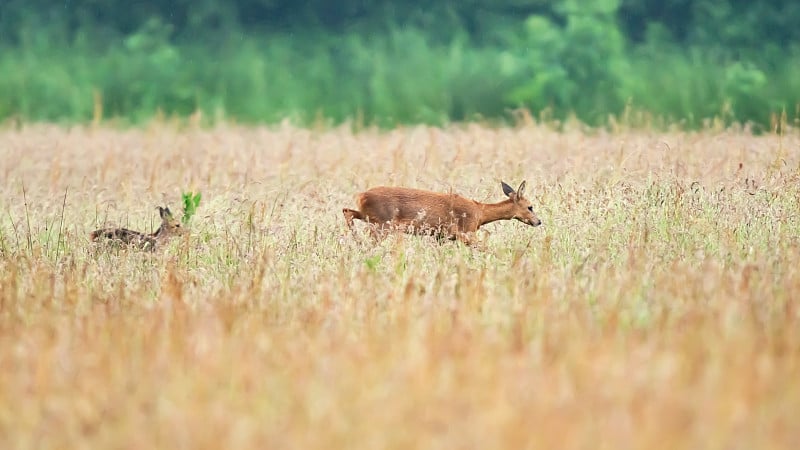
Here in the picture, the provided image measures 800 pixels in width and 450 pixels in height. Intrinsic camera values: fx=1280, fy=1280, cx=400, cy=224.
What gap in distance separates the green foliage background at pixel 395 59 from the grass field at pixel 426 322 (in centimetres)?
814

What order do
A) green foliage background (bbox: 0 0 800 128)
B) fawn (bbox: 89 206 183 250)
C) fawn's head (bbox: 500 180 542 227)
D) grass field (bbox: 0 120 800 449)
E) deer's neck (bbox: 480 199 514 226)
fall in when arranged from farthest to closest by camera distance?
green foliage background (bbox: 0 0 800 128) → deer's neck (bbox: 480 199 514 226) → fawn's head (bbox: 500 180 542 227) → fawn (bbox: 89 206 183 250) → grass field (bbox: 0 120 800 449)

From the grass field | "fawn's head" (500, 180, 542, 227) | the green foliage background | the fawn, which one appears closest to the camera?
the grass field

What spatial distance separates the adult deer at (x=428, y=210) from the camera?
8.68 meters

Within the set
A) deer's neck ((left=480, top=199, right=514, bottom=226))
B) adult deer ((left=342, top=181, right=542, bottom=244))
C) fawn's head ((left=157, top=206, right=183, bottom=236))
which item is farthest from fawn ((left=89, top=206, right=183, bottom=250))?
deer's neck ((left=480, top=199, right=514, bottom=226))

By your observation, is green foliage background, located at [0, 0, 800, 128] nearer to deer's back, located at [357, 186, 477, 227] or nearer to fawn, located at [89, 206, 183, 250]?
deer's back, located at [357, 186, 477, 227]

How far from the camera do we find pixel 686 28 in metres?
20.5

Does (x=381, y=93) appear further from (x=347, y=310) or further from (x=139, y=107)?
(x=347, y=310)

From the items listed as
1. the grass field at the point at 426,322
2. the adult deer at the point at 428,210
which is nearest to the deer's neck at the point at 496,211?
the adult deer at the point at 428,210

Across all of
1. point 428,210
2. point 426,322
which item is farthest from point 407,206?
point 426,322

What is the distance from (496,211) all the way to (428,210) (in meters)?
0.58

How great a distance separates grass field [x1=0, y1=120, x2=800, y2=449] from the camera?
3.87 meters

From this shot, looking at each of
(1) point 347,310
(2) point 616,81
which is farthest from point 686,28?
(1) point 347,310

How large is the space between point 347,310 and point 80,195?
577 centimetres

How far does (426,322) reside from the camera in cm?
511
